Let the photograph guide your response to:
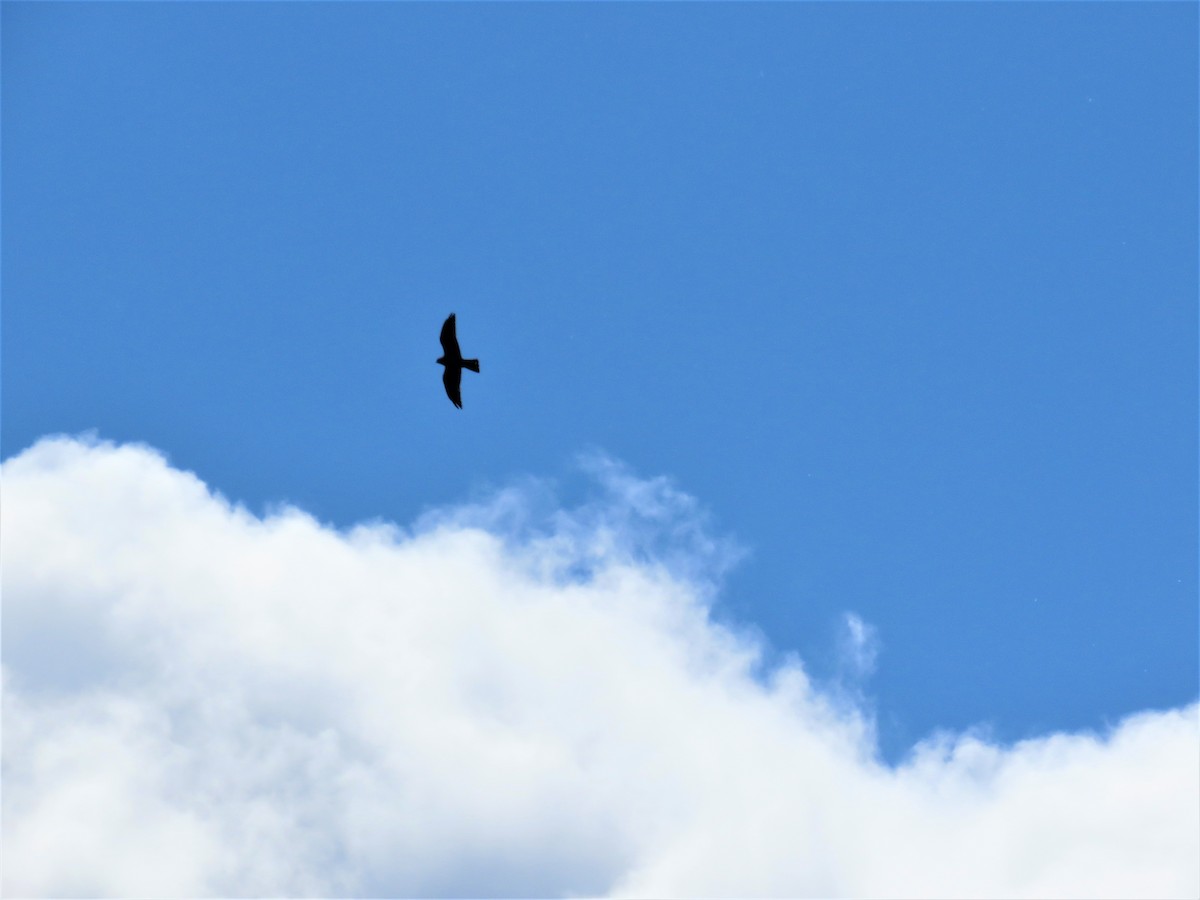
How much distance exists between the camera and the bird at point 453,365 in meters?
75.3

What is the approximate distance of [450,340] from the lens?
75.2 metres

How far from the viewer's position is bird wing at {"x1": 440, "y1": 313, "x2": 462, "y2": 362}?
74875 millimetres

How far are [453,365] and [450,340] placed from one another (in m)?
1.15

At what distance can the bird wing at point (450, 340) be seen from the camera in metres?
74.9

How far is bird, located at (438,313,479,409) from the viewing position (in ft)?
247

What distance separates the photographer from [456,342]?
75.3 m

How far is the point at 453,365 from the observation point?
75.8m
